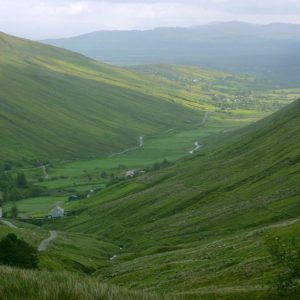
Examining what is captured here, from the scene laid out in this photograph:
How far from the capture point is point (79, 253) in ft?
412

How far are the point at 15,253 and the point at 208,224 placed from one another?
220 ft

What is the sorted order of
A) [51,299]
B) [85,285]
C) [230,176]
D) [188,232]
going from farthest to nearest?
1. [230,176]
2. [188,232]
3. [85,285]
4. [51,299]

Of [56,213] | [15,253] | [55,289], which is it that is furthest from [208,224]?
[55,289]

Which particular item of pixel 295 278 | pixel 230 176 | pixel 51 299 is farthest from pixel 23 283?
pixel 230 176

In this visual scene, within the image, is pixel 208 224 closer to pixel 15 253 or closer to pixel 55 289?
pixel 15 253

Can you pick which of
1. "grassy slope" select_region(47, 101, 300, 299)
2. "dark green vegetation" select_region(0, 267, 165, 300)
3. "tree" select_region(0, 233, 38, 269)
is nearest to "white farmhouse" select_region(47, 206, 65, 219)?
"grassy slope" select_region(47, 101, 300, 299)

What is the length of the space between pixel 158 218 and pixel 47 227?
40760 mm

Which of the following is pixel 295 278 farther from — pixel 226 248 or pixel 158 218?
pixel 158 218

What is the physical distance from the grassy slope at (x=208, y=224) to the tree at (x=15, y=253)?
13.5m

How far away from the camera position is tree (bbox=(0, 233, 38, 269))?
2995 inches

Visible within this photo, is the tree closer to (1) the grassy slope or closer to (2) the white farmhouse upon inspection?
(1) the grassy slope

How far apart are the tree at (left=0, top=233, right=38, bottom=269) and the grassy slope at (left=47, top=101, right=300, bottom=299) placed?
13.5 meters

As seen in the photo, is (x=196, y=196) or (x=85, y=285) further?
(x=196, y=196)

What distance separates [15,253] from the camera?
254ft
